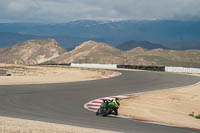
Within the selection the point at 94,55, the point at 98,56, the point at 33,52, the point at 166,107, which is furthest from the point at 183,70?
the point at 33,52

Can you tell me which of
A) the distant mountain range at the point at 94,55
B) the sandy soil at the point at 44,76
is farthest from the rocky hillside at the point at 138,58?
the sandy soil at the point at 44,76

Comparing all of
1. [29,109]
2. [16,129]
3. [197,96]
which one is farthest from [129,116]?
[197,96]

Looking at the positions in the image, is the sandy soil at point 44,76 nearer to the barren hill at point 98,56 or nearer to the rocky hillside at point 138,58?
the rocky hillside at point 138,58

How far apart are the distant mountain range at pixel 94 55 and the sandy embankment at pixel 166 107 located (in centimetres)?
8077

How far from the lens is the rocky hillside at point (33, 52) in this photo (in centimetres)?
17400

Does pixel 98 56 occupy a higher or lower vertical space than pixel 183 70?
higher

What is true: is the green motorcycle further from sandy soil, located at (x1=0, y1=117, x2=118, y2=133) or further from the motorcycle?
sandy soil, located at (x1=0, y1=117, x2=118, y2=133)

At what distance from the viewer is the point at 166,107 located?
21.0 meters

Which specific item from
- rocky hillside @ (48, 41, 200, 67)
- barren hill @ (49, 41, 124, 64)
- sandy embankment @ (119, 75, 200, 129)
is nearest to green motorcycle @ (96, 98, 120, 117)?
sandy embankment @ (119, 75, 200, 129)

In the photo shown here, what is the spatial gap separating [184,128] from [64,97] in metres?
9.81

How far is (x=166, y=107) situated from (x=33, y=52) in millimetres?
168254

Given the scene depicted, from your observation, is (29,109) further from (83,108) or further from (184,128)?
(184,128)

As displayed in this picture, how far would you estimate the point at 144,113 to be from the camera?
18.0 metres

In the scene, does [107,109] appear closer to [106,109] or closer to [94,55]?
[106,109]
